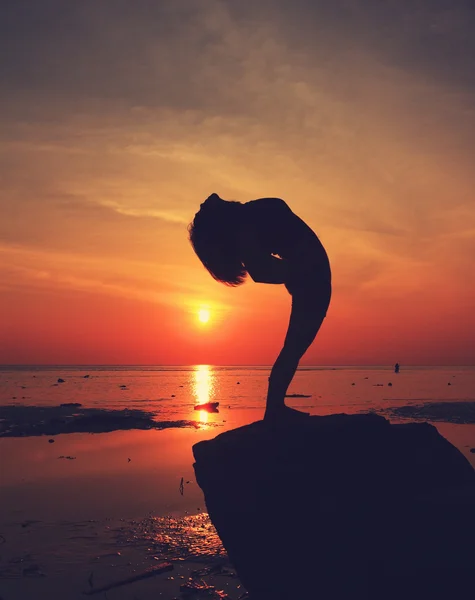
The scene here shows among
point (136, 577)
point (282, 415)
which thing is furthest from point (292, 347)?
point (136, 577)

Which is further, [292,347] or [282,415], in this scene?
[292,347]

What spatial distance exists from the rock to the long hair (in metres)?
1.88

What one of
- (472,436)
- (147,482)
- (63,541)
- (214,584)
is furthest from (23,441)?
(472,436)

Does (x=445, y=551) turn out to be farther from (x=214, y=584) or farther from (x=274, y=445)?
(x=214, y=584)

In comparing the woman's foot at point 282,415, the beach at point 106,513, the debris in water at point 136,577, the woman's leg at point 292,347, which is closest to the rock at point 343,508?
the woman's foot at point 282,415

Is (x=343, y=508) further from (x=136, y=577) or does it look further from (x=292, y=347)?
(x=136, y=577)

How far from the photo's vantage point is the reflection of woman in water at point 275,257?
634cm

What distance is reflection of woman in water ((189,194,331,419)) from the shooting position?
634 cm

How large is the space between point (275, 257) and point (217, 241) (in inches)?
27.4

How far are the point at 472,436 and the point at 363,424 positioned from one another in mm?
15704

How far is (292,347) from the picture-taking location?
21.6 ft

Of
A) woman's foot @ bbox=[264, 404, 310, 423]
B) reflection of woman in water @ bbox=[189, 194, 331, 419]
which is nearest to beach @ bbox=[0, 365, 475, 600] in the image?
woman's foot @ bbox=[264, 404, 310, 423]

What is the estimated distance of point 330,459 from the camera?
576cm

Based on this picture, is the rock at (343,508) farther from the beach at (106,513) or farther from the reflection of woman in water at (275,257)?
the beach at (106,513)
